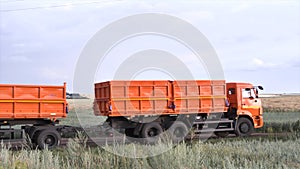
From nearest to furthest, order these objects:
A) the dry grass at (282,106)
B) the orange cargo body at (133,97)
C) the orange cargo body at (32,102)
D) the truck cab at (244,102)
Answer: the orange cargo body at (32,102)
the orange cargo body at (133,97)
the truck cab at (244,102)
the dry grass at (282,106)

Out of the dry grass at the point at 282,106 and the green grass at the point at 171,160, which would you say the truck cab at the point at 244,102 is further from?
the dry grass at the point at 282,106

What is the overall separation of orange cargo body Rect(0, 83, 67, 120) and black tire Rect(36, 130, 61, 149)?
638 millimetres

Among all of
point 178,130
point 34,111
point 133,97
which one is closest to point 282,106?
point 178,130

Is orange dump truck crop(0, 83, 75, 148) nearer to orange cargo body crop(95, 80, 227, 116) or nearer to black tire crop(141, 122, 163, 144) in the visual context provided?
orange cargo body crop(95, 80, 227, 116)

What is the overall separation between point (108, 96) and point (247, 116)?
7.77m

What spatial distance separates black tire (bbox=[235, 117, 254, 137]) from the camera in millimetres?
21281

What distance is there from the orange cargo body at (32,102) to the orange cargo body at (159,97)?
229 cm

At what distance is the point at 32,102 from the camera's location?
16641 millimetres

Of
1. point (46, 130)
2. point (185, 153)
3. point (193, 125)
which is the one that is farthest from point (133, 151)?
point (193, 125)

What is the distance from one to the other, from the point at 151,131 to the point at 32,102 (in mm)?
5543

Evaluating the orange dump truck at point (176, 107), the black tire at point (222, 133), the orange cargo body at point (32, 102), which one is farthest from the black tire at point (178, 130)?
the orange cargo body at point (32, 102)

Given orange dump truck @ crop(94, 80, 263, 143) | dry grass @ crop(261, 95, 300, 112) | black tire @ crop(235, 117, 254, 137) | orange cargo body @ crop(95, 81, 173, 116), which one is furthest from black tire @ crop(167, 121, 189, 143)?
dry grass @ crop(261, 95, 300, 112)

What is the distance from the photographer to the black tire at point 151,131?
1866cm

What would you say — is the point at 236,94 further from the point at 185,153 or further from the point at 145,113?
the point at 185,153
